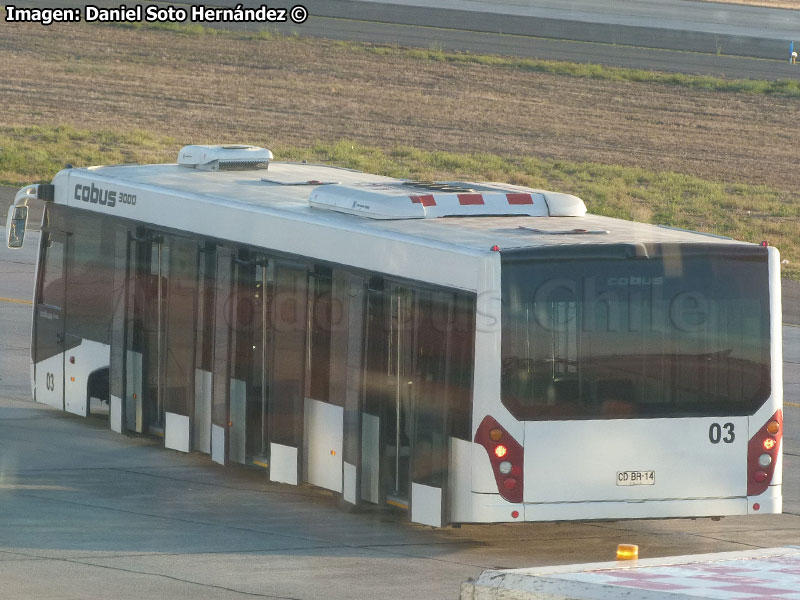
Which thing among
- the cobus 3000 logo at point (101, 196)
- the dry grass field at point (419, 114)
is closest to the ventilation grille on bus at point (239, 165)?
the cobus 3000 logo at point (101, 196)

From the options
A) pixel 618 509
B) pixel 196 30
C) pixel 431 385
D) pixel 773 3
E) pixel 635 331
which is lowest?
pixel 618 509

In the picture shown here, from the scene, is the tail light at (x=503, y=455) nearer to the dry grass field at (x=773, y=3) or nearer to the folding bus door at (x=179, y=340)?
the folding bus door at (x=179, y=340)

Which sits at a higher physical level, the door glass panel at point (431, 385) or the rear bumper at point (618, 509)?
the door glass panel at point (431, 385)

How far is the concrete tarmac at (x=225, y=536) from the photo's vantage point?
434 inches

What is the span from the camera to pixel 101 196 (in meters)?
16.1

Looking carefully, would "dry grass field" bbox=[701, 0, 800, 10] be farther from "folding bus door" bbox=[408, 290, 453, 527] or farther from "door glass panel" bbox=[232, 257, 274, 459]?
"folding bus door" bbox=[408, 290, 453, 527]

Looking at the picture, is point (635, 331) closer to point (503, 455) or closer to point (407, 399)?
point (503, 455)

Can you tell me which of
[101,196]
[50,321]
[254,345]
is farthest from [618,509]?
[50,321]

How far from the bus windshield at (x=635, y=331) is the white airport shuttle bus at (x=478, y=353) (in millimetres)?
13

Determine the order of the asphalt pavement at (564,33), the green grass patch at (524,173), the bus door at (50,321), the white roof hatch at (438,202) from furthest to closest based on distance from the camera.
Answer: the asphalt pavement at (564,33) → the green grass patch at (524,173) → the bus door at (50,321) → the white roof hatch at (438,202)

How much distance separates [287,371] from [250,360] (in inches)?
19.8

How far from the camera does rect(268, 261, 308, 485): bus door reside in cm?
1344

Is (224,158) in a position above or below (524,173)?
above

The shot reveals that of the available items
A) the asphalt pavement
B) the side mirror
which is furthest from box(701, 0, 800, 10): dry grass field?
the side mirror
